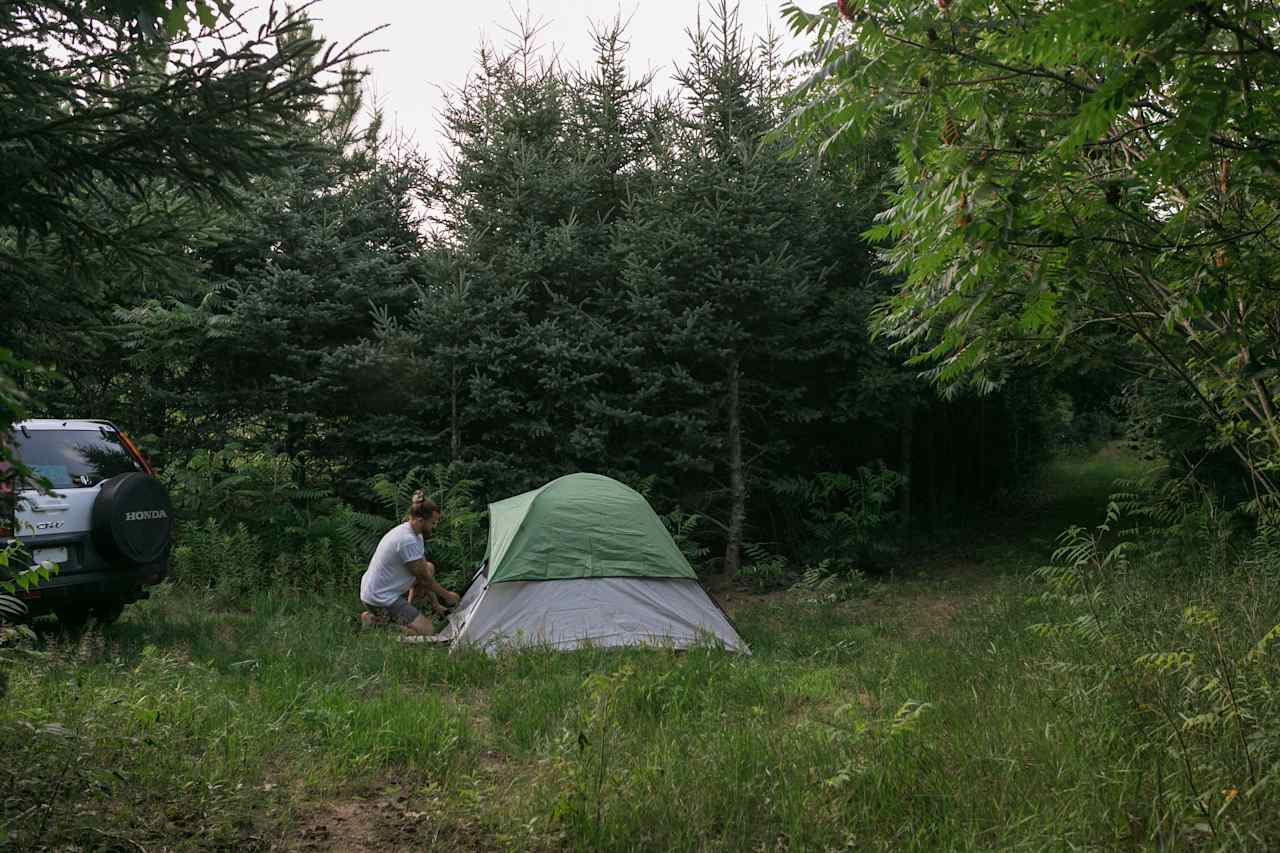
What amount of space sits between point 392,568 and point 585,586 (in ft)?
6.53

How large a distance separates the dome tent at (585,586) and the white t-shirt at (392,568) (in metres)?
0.66

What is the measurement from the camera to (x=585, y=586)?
8125 millimetres

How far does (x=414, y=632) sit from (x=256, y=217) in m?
6.17

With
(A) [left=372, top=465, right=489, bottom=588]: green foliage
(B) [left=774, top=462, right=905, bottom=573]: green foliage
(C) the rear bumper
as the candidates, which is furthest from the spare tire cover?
(B) [left=774, top=462, right=905, bottom=573]: green foliage

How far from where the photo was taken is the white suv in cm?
702

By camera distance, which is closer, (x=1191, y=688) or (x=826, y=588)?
(x=1191, y=688)

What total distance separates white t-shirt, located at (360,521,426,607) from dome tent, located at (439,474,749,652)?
0.66 metres

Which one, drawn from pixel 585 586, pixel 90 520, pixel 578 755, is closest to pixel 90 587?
pixel 90 520

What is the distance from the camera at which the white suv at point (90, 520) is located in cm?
702

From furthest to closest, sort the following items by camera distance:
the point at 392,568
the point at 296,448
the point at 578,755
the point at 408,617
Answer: the point at 296,448 < the point at 392,568 < the point at 408,617 < the point at 578,755

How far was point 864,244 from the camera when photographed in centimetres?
1334

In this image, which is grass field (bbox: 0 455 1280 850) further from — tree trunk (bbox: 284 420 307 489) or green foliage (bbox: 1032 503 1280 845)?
tree trunk (bbox: 284 420 307 489)

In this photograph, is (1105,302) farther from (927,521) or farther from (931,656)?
(927,521)

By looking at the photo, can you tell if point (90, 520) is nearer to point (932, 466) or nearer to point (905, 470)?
point (905, 470)
